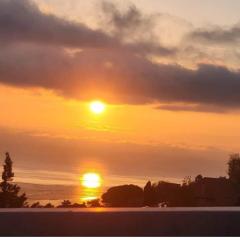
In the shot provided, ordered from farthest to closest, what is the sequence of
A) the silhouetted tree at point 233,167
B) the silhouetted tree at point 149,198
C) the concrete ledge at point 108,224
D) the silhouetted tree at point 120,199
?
the silhouetted tree at point 233,167
the silhouetted tree at point 149,198
the silhouetted tree at point 120,199
the concrete ledge at point 108,224

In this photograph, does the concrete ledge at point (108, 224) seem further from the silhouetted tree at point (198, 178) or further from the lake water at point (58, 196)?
the silhouetted tree at point (198, 178)

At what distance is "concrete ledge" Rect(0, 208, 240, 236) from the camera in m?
5.67

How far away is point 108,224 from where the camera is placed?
5.68 meters

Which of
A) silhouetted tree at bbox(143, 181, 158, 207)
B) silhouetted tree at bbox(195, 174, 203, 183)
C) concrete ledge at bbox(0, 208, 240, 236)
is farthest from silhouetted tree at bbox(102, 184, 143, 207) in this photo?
silhouetted tree at bbox(195, 174, 203, 183)

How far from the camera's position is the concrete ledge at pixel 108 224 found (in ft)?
18.6

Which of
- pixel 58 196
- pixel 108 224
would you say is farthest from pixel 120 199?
pixel 108 224

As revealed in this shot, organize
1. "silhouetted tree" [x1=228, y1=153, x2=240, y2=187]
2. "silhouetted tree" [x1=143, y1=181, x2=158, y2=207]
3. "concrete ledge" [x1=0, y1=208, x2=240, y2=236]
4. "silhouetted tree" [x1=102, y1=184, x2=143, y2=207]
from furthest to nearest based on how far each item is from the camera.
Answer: "silhouetted tree" [x1=228, y1=153, x2=240, y2=187] < "silhouetted tree" [x1=143, y1=181, x2=158, y2=207] < "silhouetted tree" [x1=102, y1=184, x2=143, y2=207] < "concrete ledge" [x1=0, y1=208, x2=240, y2=236]

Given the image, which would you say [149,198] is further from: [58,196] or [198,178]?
[198,178]

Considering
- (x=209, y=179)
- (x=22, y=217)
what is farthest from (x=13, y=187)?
(x=22, y=217)

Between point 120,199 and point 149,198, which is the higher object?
point 120,199

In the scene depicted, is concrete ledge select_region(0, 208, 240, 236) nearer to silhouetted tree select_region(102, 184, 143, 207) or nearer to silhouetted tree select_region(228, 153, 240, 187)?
silhouetted tree select_region(102, 184, 143, 207)

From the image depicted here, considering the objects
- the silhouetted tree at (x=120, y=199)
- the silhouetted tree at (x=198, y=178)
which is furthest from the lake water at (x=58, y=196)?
the silhouetted tree at (x=198, y=178)

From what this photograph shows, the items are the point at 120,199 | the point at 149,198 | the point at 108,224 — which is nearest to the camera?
the point at 108,224

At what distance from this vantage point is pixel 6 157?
67.7 metres
